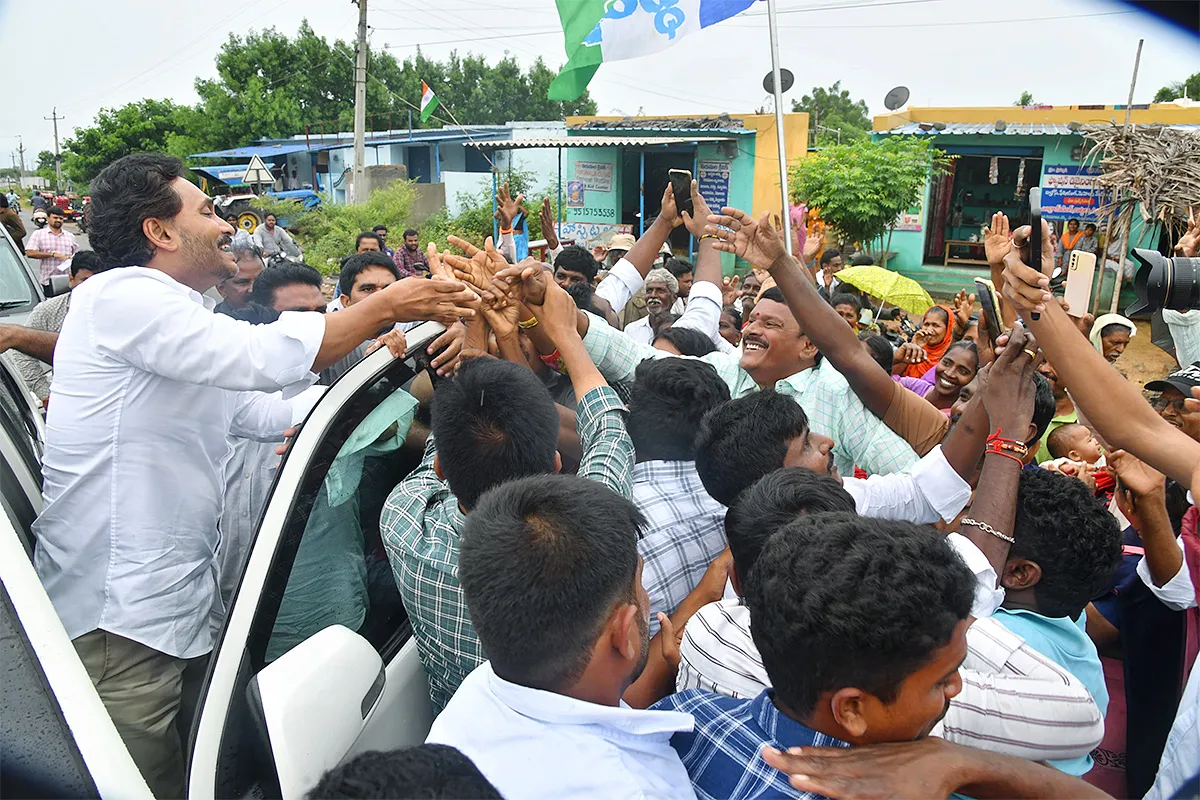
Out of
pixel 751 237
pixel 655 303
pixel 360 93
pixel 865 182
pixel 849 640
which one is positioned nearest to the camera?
pixel 849 640

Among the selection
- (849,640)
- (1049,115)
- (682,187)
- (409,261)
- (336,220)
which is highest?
(1049,115)

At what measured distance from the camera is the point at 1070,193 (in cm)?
1562

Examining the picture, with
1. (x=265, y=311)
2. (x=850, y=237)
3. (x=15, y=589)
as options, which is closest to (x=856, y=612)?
(x=15, y=589)

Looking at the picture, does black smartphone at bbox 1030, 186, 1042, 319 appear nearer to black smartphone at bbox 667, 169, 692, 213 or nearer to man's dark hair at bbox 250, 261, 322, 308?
black smartphone at bbox 667, 169, 692, 213

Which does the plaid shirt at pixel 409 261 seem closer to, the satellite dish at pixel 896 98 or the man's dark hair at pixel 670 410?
the man's dark hair at pixel 670 410

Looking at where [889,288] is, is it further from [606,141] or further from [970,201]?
[970,201]

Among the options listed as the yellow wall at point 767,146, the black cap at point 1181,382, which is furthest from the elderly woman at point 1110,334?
the yellow wall at point 767,146

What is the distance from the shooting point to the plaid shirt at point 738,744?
1.32 metres

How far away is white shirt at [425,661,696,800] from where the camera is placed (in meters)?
1.26

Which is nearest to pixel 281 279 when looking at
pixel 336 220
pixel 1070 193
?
pixel 1070 193

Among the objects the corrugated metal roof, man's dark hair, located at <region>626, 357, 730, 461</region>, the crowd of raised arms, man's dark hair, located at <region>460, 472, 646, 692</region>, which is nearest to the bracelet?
the crowd of raised arms

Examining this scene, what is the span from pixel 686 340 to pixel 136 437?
8.10 feet

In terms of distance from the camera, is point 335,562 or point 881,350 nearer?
point 335,562

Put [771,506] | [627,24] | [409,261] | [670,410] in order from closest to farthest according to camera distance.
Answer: [771,506], [670,410], [627,24], [409,261]
